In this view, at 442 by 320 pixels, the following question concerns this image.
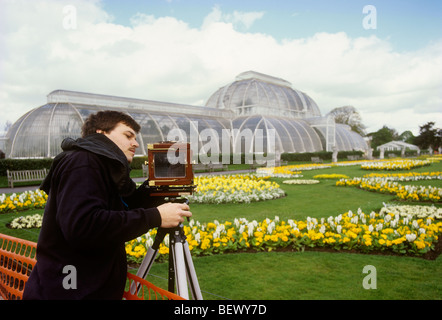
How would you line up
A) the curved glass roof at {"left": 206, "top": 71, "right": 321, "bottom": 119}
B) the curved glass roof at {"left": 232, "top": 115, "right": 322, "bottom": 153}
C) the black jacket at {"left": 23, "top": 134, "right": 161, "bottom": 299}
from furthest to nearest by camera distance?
the curved glass roof at {"left": 206, "top": 71, "right": 321, "bottom": 119}, the curved glass roof at {"left": 232, "top": 115, "right": 322, "bottom": 153}, the black jacket at {"left": 23, "top": 134, "right": 161, "bottom": 299}

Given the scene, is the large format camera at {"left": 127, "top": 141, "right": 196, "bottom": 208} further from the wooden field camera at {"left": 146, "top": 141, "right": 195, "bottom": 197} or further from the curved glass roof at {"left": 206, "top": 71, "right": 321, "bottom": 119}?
the curved glass roof at {"left": 206, "top": 71, "right": 321, "bottom": 119}

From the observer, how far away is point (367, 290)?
3238 millimetres

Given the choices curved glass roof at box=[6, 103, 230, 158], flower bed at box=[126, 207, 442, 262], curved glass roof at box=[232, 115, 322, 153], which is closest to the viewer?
flower bed at box=[126, 207, 442, 262]

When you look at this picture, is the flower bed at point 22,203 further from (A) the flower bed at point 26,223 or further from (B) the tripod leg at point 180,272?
(B) the tripod leg at point 180,272

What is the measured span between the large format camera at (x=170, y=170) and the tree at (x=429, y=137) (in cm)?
6162

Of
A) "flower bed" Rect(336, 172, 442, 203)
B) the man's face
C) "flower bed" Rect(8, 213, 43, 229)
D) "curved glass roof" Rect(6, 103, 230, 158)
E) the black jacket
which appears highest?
"curved glass roof" Rect(6, 103, 230, 158)

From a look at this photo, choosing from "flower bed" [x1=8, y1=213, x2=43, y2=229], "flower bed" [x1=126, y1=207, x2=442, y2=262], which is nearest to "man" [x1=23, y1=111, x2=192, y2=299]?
"flower bed" [x1=126, y1=207, x2=442, y2=262]

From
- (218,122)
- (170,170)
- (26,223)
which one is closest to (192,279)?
(170,170)

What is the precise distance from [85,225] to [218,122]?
105 feet

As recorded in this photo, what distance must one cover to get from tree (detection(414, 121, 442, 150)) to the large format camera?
61.6m

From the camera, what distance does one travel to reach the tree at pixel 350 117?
2331 inches

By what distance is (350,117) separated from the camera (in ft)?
196

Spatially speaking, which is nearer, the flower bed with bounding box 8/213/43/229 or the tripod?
the tripod

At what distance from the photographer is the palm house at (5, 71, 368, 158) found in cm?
2191
